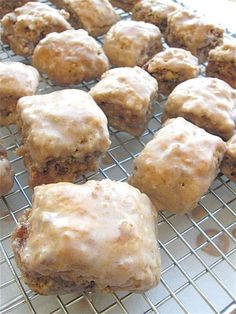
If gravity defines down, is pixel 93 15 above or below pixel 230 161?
above

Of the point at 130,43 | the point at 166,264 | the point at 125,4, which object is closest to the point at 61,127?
the point at 166,264

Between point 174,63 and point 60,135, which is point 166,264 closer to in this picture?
point 60,135

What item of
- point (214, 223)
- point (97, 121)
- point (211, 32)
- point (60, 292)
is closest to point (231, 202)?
point (214, 223)

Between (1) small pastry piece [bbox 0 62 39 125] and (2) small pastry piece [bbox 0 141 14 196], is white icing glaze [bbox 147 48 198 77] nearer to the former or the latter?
(1) small pastry piece [bbox 0 62 39 125]

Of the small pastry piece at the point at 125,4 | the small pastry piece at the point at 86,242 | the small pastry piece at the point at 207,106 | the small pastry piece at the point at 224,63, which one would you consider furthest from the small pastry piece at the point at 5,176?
the small pastry piece at the point at 125,4

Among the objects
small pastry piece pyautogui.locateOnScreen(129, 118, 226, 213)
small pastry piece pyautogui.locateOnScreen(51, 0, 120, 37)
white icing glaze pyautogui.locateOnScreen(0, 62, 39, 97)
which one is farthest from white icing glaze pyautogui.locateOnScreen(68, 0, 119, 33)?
small pastry piece pyautogui.locateOnScreen(129, 118, 226, 213)

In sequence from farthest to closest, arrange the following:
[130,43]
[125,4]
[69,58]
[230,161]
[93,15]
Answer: [125,4]
[93,15]
[130,43]
[69,58]
[230,161]
